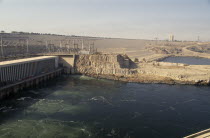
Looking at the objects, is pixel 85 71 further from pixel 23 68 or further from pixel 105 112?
pixel 105 112

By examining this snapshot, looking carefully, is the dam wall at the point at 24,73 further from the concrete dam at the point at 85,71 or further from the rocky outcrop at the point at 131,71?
the rocky outcrop at the point at 131,71

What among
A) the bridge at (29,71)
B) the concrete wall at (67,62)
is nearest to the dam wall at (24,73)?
the bridge at (29,71)

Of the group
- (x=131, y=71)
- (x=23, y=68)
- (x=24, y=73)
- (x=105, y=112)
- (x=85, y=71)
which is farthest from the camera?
(x=85, y=71)

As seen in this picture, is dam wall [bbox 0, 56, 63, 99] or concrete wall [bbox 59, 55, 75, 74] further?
concrete wall [bbox 59, 55, 75, 74]

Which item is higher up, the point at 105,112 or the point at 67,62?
the point at 67,62

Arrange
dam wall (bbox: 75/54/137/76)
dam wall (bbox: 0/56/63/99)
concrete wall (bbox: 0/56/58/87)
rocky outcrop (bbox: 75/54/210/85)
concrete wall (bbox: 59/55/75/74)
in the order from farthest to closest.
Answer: concrete wall (bbox: 59/55/75/74)
dam wall (bbox: 75/54/137/76)
rocky outcrop (bbox: 75/54/210/85)
concrete wall (bbox: 0/56/58/87)
dam wall (bbox: 0/56/63/99)

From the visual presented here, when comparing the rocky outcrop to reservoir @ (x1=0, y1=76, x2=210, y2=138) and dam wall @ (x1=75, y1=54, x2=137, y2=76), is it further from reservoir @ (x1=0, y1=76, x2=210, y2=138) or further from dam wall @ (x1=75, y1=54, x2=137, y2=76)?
reservoir @ (x1=0, y1=76, x2=210, y2=138)

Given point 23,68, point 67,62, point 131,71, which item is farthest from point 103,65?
point 23,68

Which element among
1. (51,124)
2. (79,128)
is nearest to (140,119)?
(79,128)

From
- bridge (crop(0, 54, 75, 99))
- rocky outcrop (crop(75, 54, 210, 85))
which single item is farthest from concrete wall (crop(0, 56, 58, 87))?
rocky outcrop (crop(75, 54, 210, 85))
